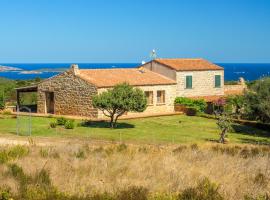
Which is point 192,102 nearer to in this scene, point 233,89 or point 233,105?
point 233,105

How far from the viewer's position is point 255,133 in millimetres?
32906

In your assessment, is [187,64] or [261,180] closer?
[261,180]

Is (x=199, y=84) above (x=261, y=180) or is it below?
above

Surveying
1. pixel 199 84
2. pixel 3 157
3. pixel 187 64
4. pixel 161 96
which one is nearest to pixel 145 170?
pixel 3 157

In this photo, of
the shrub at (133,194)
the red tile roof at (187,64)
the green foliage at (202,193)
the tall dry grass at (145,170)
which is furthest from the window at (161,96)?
the shrub at (133,194)

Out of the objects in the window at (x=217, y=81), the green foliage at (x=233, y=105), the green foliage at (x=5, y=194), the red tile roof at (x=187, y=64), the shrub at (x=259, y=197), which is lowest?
the shrub at (x=259, y=197)

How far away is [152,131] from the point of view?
29.7 meters

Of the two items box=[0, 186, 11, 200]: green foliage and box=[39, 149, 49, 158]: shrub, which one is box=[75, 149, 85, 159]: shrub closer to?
box=[39, 149, 49, 158]: shrub

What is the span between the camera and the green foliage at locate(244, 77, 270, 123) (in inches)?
1261

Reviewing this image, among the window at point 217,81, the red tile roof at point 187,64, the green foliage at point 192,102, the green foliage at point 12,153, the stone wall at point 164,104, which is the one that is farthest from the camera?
the window at point 217,81

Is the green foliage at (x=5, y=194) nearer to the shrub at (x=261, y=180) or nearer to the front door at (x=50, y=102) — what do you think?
the shrub at (x=261, y=180)

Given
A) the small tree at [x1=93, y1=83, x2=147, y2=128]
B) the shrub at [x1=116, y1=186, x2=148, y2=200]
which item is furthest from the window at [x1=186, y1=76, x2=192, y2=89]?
the shrub at [x1=116, y1=186, x2=148, y2=200]

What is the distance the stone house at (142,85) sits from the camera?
3609cm

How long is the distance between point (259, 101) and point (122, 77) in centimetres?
1075
